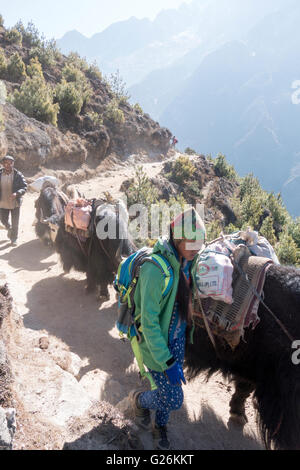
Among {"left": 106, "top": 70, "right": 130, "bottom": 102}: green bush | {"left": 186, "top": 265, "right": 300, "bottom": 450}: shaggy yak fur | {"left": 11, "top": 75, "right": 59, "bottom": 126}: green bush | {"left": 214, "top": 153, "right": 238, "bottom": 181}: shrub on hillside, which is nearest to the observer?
{"left": 186, "top": 265, "right": 300, "bottom": 450}: shaggy yak fur

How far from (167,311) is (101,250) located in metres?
2.45

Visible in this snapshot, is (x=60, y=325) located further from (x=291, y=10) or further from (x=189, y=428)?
(x=291, y=10)

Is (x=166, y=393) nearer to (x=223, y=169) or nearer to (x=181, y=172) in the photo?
(x=181, y=172)

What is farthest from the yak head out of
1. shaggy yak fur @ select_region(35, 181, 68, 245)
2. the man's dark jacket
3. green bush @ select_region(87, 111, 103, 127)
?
green bush @ select_region(87, 111, 103, 127)

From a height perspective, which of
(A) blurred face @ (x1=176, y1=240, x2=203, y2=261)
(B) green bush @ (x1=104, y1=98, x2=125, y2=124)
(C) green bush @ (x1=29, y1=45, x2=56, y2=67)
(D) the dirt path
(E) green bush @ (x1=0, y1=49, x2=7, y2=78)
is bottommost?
(D) the dirt path

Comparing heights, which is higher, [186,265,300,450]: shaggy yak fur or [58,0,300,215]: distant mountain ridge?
[58,0,300,215]: distant mountain ridge

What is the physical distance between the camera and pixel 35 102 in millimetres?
11961

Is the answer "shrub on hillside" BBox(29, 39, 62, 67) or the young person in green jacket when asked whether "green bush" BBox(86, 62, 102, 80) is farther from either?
the young person in green jacket

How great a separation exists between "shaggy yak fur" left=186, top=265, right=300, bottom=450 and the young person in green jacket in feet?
2.02

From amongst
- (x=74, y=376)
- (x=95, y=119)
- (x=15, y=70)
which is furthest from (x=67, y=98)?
(x=74, y=376)

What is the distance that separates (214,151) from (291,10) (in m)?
101

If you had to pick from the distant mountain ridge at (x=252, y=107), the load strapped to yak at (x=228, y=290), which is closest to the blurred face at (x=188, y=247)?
the load strapped to yak at (x=228, y=290)

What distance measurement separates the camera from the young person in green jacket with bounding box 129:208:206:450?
5.43 ft
